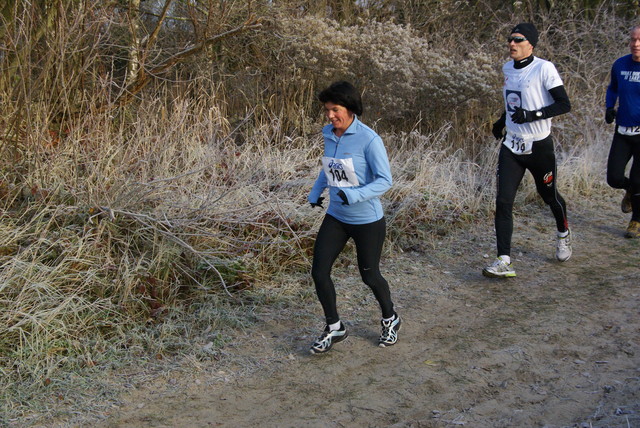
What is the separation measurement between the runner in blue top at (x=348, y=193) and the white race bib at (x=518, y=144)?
1883 mm

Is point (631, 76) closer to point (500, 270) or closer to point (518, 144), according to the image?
point (518, 144)

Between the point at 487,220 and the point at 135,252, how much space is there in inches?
157

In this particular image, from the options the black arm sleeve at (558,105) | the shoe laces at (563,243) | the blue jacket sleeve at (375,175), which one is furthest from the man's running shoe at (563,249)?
the blue jacket sleeve at (375,175)

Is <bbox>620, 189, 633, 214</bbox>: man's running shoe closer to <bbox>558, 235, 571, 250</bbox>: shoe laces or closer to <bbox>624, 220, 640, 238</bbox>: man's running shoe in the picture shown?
<bbox>624, 220, 640, 238</bbox>: man's running shoe

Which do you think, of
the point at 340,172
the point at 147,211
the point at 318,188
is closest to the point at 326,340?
the point at 318,188

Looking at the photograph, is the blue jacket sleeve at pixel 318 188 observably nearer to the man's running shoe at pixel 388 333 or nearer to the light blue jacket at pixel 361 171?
the light blue jacket at pixel 361 171

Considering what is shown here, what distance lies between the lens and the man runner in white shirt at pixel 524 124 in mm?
5480

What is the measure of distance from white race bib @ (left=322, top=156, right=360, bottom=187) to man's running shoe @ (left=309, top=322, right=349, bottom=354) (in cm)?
98

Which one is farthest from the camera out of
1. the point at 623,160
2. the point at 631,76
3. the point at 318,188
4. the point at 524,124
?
the point at 623,160

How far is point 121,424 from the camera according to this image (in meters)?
3.69

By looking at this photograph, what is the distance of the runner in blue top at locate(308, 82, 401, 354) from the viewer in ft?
13.6

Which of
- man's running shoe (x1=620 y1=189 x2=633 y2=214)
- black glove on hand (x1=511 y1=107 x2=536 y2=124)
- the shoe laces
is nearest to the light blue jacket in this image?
black glove on hand (x1=511 y1=107 x2=536 y2=124)

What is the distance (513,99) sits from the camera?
18.6 ft

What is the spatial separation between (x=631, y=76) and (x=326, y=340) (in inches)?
159
